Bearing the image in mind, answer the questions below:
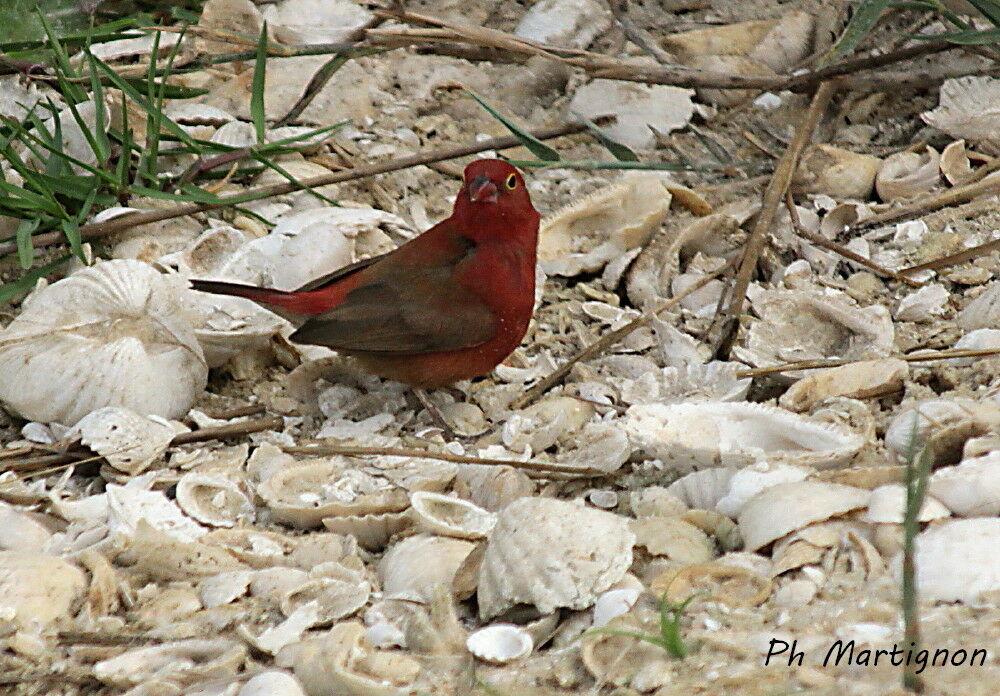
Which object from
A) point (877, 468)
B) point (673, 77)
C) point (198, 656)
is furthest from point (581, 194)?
point (198, 656)

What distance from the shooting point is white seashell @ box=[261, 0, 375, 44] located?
14.8 feet

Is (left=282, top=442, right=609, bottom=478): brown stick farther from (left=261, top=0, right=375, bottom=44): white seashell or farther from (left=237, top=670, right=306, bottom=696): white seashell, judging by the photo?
(left=261, top=0, right=375, bottom=44): white seashell

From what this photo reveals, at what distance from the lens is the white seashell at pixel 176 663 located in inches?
81.0

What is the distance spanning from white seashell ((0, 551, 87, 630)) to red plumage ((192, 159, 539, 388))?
1052 millimetres

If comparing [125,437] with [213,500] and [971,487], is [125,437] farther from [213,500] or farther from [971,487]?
[971,487]

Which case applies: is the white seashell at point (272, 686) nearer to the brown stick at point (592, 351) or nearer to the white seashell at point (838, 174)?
the brown stick at point (592, 351)

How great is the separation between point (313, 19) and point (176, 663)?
3140 mm

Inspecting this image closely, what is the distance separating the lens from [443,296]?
11.1 feet

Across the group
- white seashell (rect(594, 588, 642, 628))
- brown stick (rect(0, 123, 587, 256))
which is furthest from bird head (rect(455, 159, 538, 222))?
white seashell (rect(594, 588, 642, 628))

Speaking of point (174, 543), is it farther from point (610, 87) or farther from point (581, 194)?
point (610, 87)

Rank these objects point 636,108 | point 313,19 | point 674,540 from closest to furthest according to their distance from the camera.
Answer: point 674,540, point 636,108, point 313,19

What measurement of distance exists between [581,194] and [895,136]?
107cm

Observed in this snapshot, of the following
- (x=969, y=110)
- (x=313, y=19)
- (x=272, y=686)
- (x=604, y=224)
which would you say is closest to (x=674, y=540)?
(x=272, y=686)

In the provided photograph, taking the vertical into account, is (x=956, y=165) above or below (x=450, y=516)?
above
